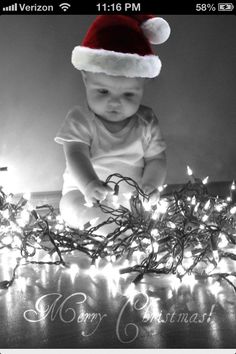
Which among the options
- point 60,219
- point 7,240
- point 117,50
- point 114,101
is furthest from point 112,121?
point 7,240

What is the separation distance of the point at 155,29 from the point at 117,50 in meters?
0.16

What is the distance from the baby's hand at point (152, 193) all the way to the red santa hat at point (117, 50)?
306 millimetres

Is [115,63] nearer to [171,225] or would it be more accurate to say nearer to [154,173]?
[154,173]

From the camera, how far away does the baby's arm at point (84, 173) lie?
1185 millimetres

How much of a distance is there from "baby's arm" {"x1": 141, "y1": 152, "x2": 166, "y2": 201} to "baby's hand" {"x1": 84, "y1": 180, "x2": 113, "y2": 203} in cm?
15

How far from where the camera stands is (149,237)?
1.03 metres

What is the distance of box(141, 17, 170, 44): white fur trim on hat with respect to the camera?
1.35m

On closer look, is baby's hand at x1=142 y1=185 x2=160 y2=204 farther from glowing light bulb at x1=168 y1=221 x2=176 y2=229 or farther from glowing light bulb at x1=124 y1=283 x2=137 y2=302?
glowing light bulb at x1=124 y1=283 x2=137 y2=302

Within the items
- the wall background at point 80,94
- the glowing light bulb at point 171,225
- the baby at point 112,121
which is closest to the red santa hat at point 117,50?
the baby at point 112,121

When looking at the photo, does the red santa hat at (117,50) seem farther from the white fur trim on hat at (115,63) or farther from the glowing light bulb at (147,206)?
the glowing light bulb at (147,206)

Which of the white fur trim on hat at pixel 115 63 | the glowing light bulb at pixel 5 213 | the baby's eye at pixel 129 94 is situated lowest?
the glowing light bulb at pixel 5 213
